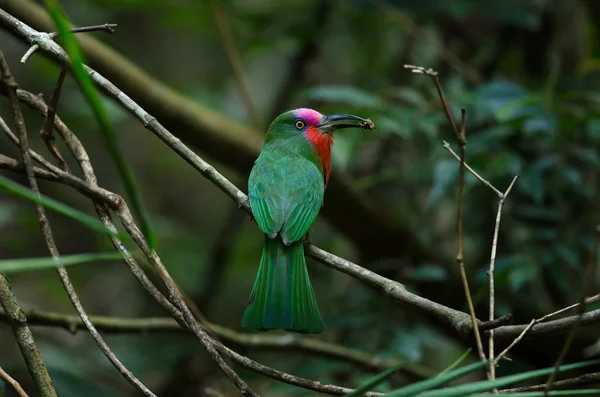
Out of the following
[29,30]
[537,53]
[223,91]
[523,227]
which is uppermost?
[223,91]

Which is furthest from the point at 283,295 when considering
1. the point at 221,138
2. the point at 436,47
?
the point at 436,47

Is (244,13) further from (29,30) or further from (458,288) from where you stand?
(29,30)

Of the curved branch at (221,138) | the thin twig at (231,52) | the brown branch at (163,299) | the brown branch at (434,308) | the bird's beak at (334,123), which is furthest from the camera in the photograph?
the thin twig at (231,52)

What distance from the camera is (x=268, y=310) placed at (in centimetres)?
224

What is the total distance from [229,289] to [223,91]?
2.26 metres

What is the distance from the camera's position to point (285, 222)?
8.57 feet

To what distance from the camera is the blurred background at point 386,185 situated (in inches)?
141

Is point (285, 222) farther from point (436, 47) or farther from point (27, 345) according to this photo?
point (436, 47)

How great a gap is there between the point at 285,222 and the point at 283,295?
14.7 inches

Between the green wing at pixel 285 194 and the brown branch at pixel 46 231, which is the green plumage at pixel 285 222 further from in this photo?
the brown branch at pixel 46 231

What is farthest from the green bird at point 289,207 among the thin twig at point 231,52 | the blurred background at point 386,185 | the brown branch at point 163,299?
the thin twig at point 231,52

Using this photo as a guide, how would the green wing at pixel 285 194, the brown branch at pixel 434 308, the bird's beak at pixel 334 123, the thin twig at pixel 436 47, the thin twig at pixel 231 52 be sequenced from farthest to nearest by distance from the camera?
the thin twig at pixel 436 47 < the thin twig at pixel 231 52 < the bird's beak at pixel 334 123 < the green wing at pixel 285 194 < the brown branch at pixel 434 308

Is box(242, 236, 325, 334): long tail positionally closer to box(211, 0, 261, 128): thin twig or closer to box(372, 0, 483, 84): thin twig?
box(211, 0, 261, 128): thin twig

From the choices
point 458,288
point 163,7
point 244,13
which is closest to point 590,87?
point 458,288
